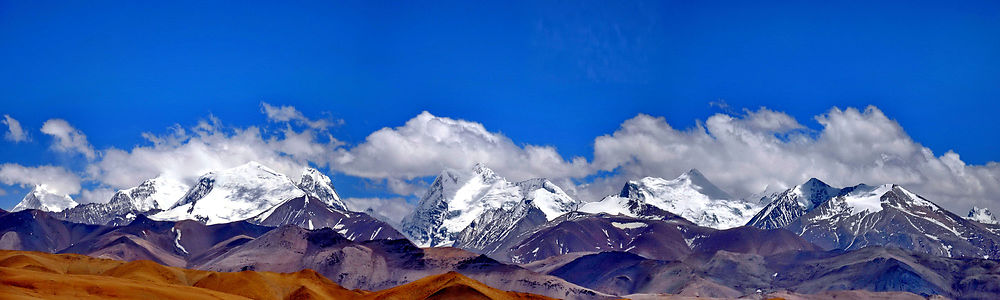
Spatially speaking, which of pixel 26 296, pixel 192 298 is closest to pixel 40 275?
pixel 192 298

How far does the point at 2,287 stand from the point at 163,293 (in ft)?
115

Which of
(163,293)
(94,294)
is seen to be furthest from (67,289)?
(163,293)

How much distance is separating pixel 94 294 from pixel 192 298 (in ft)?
68.4

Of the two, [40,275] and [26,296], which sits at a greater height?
[40,275]

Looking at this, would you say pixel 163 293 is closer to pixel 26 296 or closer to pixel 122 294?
pixel 122 294

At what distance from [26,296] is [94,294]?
93.7 ft

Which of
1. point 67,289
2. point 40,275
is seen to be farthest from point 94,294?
point 40,275

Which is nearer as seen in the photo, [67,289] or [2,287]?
[2,287]

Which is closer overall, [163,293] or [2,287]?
[2,287]

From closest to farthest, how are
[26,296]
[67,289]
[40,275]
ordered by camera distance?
[26,296]
[67,289]
[40,275]

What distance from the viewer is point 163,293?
627 feet

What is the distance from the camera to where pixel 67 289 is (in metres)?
179

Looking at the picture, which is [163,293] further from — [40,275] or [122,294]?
[40,275]

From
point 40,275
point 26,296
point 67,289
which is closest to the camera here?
point 26,296
